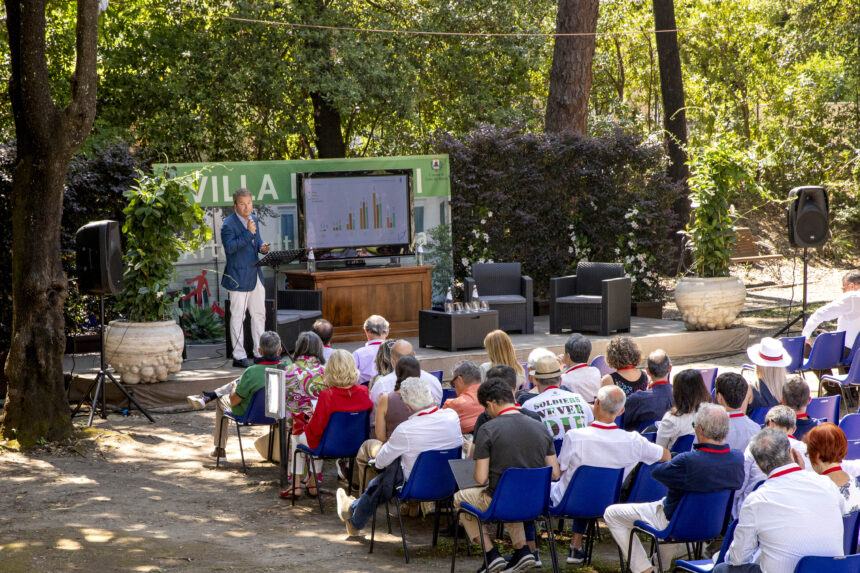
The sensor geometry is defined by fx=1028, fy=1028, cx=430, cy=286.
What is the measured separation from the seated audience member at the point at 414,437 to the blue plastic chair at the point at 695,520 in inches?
48.5

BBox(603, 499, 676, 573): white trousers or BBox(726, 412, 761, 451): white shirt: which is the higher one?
BBox(726, 412, 761, 451): white shirt

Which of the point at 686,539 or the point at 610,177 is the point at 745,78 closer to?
the point at 610,177

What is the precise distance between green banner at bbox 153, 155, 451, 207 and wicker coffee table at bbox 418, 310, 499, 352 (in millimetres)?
2398

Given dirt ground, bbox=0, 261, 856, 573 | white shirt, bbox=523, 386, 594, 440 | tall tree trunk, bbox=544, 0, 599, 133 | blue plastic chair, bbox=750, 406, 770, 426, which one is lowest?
dirt ground, bbox=0, 261, 856, 573

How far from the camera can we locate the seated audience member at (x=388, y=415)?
5.94 meters

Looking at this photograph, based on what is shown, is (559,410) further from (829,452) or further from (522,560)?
(829,452)

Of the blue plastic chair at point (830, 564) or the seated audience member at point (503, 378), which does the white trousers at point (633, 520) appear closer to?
the seated audience member at point (503, 378)

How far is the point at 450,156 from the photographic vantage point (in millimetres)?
13328

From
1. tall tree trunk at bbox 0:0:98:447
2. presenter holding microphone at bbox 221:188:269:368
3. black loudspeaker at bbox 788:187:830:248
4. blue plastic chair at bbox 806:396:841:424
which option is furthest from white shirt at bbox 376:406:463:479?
black loudspeaker at bbox 788:187:830:248

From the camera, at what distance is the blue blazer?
9.83 m

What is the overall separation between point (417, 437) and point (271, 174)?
7.12 m

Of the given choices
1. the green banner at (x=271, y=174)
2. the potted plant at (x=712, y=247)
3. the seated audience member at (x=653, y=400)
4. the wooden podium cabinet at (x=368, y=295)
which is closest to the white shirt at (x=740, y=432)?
the seated audience member at (x=653, y=400)

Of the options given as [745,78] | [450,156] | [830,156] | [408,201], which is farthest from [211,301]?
[745,78]

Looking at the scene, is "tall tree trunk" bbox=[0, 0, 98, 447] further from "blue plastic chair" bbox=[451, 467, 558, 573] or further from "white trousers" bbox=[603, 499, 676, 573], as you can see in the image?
"white trousers" bbox=[603, 499, 676, 573]
